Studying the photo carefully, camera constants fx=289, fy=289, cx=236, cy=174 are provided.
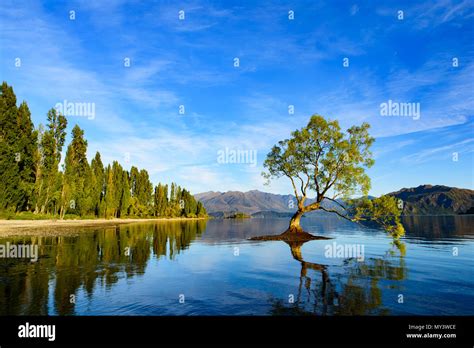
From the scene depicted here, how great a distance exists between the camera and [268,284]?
704 inches

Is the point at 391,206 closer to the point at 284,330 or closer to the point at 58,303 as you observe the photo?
the point at 284,330

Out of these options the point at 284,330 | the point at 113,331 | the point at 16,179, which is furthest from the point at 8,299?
the point at 16,179

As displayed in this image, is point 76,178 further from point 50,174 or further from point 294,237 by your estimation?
point 294,237

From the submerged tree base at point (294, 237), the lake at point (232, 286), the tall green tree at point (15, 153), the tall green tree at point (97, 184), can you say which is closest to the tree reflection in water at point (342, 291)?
the lake at point (232, 286)

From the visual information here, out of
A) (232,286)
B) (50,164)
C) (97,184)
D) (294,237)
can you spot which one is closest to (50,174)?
(50,164)

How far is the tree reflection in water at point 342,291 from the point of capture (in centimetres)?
1257

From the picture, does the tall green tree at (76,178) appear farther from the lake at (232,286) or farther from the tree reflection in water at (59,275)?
the lake at (232,286)

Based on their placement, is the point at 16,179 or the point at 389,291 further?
the point at 16,179

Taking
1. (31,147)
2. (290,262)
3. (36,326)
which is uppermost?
(31,147)

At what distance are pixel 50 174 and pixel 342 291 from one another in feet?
281

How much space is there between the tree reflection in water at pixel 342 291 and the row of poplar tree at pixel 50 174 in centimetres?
7425

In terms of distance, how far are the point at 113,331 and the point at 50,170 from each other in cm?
8756

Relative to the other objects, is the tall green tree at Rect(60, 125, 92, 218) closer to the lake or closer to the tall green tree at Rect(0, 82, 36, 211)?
the tall green tree at Rect(0, 82, 36, 211)

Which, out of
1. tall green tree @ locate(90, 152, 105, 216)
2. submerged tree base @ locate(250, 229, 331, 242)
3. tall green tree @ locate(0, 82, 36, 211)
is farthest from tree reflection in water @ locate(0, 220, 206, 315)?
tall green tree @ locate(90, 152, 105, 216)
